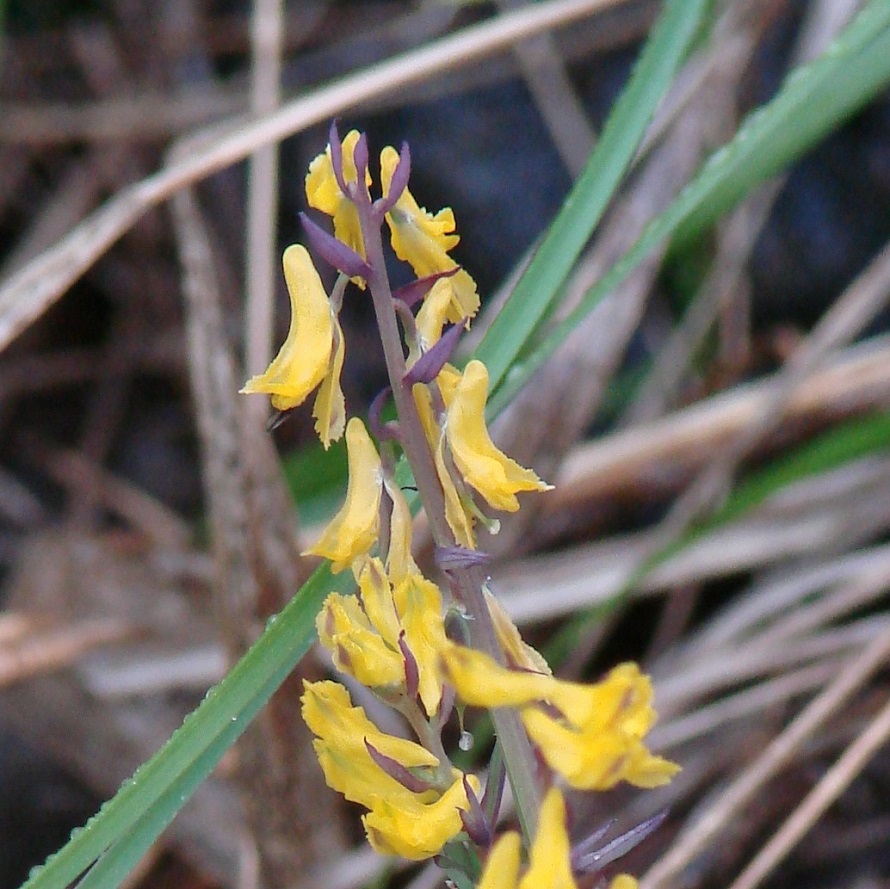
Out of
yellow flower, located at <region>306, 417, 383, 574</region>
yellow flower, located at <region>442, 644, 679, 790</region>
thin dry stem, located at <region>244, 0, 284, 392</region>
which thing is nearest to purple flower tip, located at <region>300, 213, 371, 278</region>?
yellow flower, located at <region>306, 417, 383, 574</region>

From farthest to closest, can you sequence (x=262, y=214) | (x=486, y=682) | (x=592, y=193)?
(x=262, y=214) < (x=592, y=193) < (x=486, y=682)

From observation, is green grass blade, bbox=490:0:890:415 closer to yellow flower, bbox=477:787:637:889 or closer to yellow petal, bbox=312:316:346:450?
yellow petal, bbox=312:316:346:450

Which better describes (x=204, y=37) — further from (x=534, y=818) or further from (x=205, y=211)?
(x=534, y=818)

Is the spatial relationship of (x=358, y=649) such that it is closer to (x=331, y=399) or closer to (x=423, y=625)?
(x=423, y=625)

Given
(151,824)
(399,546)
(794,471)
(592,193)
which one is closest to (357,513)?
(399,546)

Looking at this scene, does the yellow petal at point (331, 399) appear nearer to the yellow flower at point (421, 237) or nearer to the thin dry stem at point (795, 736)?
the yellow flower at point (421, 237)

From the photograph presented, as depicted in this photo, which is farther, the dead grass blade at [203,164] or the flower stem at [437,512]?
the dead grass blade at [203,164]

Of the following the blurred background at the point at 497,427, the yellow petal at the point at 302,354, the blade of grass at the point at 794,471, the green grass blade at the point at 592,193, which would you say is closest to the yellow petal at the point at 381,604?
the yellow petal at the point at 302,354
